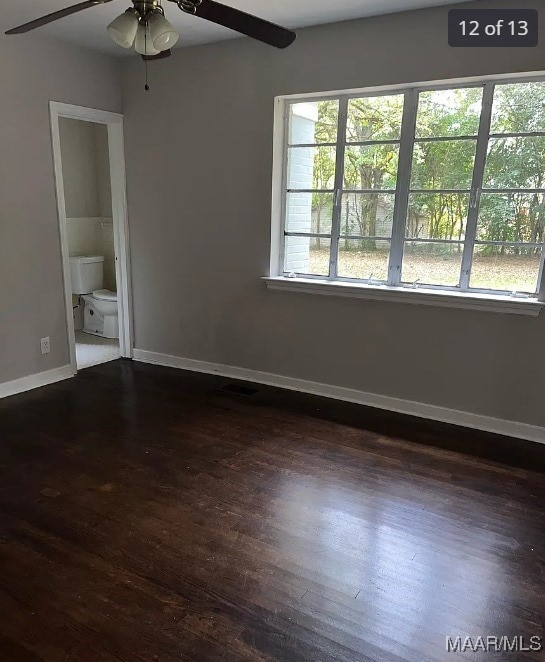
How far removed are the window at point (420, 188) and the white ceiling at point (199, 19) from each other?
49 cm

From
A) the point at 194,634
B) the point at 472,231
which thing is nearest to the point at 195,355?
the point at 472,231

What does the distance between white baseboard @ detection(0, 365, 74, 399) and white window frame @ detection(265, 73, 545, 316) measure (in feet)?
6.13

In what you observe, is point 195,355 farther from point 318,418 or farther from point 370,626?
point 370,626

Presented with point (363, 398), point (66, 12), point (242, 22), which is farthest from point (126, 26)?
point (363, 398)

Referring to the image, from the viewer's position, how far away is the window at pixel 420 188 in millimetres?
2977

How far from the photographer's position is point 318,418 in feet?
11.1

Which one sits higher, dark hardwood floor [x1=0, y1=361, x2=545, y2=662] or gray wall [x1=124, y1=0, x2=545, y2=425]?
gray wall [x1=124, y1=0, x2=545, y2=425]

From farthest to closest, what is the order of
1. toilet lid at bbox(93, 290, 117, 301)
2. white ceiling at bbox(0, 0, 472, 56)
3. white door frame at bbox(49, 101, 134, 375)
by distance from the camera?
1. toilet lid at bbox(93, 290, 117, 301)
2. white door frame at bbox(49, 101, 134, 375)
3. white ceiling at bbox(0, 0, 472, 56)

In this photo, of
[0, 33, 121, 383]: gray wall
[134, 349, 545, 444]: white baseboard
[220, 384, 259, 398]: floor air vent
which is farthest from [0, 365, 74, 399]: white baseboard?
[220, 384, 259, 398]: floor air vent

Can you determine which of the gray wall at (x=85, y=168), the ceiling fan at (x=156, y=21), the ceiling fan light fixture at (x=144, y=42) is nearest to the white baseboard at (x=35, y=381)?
the gray wall at (x=85, y=168)

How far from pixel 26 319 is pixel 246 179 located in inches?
78.7

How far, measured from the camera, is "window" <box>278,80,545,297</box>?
2.98 m

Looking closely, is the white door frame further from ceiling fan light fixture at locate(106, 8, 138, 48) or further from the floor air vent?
ceiling fan light fixture at locate(106, 8, 138, 48)

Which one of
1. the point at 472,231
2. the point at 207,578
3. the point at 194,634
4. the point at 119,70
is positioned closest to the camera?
the point at 194,634
